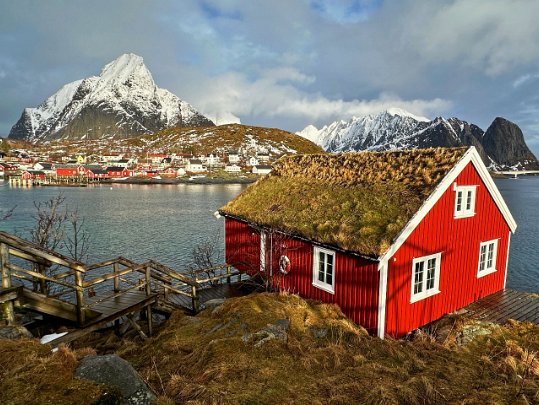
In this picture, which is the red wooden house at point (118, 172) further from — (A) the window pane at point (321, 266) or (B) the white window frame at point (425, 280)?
(B) the white window frame at point (425, 280)

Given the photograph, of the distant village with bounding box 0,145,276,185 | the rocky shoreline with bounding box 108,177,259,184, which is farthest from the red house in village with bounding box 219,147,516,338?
the distant village with bounding box 0,145,276,185

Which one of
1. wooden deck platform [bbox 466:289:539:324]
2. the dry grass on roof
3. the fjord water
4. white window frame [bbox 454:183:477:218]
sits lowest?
the fjord water

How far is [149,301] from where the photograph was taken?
11.8 m

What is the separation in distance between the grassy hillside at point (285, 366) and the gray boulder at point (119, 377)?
189 mm

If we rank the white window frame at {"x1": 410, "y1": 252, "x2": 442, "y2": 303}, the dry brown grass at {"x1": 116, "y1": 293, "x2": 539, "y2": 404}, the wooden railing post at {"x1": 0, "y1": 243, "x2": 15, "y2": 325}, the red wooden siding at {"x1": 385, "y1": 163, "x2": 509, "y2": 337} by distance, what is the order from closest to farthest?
the dry brown grass at {"x1": 116, "y1": 293, "x2": 539, "y2": 404}, the wooden railing post at {"x1": 0, "y1": 243, "x2": 15, "y2": 325}, the red wooden siding at {"x1": 385, "y1": 163, "x2": 509, "y2": 337}, the white window frame at {"x1": 410, "y1": 252, "x2": 442, "y2": 303}

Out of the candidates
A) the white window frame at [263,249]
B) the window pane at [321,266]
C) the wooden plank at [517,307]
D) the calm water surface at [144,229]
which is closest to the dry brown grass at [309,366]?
the window pane at [321,266]

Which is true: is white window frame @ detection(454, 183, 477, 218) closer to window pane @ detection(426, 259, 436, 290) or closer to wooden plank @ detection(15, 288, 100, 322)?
window pane @ detection(426, 259, 436, 290)

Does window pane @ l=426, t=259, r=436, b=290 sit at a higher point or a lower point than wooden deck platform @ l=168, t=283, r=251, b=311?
higher

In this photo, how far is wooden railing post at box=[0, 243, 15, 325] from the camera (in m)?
7.50

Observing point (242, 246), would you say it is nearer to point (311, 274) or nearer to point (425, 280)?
point (311, 274)

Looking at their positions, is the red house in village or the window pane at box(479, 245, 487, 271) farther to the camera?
the window pane at box(479, 245, 487, 271)

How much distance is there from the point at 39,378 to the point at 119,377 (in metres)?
1.24

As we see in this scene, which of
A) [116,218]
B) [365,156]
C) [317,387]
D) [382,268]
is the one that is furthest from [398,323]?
[116,218]

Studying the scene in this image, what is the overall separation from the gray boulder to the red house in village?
8200 millimetres
